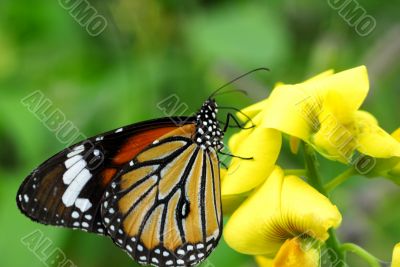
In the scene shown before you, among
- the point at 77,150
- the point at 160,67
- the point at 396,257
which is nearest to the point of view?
the point at 396,257

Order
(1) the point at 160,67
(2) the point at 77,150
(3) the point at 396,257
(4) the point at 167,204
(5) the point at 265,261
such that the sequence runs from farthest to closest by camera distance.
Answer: (1) the point at 160,67
(4) the point at 167,204
(2) the point at 77,150
(5) the point at 265,261
(3) the point at 396,257

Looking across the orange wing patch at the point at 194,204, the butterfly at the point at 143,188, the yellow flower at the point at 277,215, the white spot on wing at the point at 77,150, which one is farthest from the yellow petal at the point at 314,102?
the white spot on wing at the point at 77,150

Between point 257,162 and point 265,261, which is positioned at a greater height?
point 257,162

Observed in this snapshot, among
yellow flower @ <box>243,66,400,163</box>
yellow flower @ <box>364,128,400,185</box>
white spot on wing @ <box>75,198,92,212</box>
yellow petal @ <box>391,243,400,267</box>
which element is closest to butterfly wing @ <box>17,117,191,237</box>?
white spot on wing @ <box>75,198,92,212</box>

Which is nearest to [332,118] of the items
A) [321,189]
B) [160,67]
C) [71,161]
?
[321,189]

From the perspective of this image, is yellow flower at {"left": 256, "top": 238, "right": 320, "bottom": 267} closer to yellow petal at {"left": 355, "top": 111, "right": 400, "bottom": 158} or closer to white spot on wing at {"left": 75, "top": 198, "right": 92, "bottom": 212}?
yellow petal at {"left": 355, "top": 111, "right": 400, "bottom": 158}

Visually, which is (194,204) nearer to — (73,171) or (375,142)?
(73,171)

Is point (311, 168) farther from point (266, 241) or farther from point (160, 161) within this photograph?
point (160, 161)
